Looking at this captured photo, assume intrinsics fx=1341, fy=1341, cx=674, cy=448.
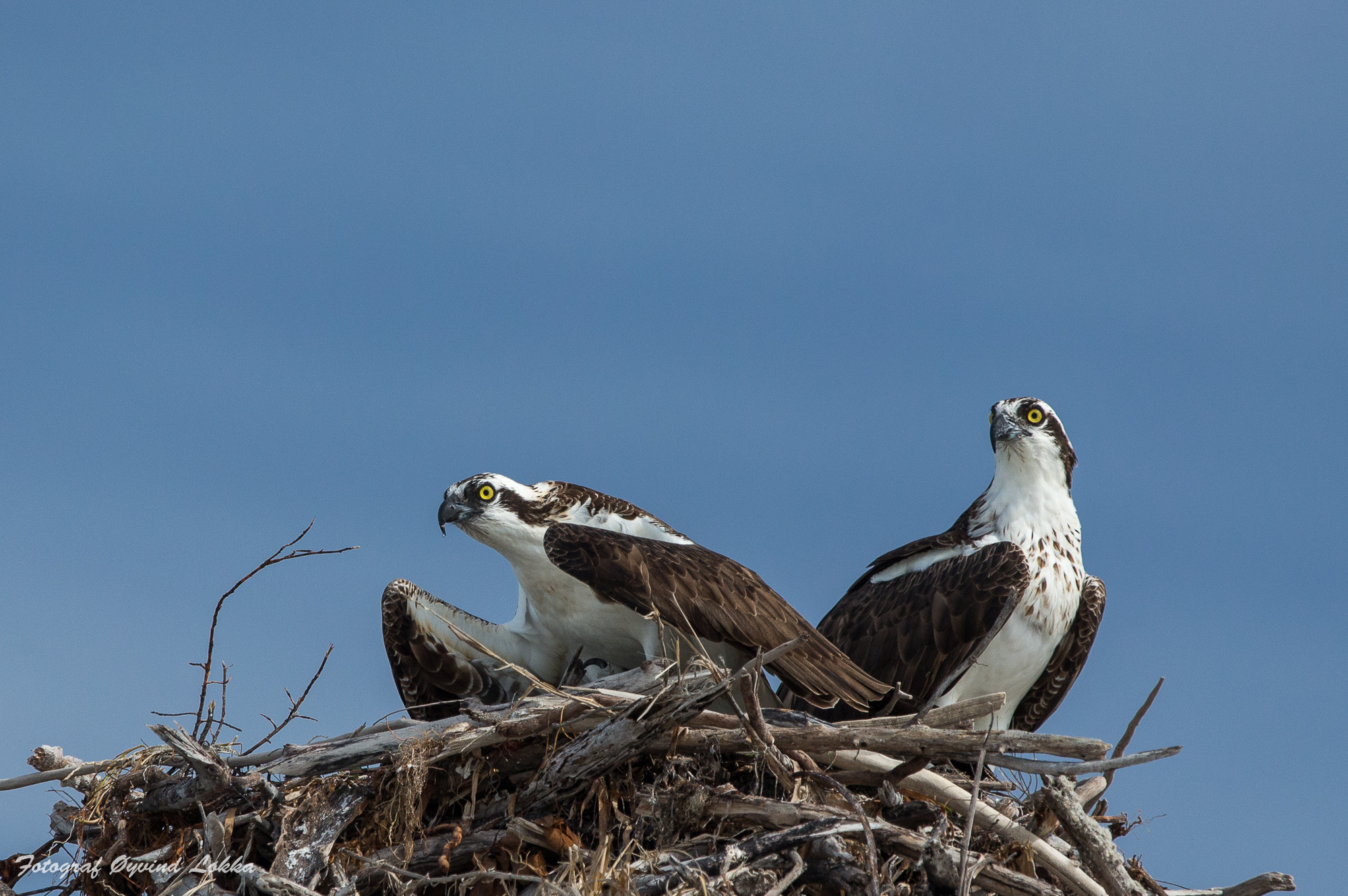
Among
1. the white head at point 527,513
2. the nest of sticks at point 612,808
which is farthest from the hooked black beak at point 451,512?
the nest of sticks at point 612,808

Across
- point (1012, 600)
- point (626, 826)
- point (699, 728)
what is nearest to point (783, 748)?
point (699, 728)

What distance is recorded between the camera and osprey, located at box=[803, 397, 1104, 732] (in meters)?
8.10

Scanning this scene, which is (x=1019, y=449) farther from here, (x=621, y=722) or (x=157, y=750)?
(x=157, y=750)

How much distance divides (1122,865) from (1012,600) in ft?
7.50

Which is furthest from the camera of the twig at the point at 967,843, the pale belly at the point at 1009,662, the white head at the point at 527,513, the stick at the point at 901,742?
the pale belly at the point at 1009,662

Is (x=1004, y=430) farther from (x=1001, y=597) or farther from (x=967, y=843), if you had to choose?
(x=967, y=843)

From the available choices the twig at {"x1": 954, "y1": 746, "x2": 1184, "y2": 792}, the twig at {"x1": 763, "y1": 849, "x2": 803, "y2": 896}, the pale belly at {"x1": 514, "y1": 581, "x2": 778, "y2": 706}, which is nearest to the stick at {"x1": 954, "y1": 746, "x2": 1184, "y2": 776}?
the twig at {"x1": 954, "y1": 746, "x2": 1184, "y2": 792}

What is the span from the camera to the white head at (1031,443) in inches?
350

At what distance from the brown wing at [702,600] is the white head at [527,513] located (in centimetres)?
55

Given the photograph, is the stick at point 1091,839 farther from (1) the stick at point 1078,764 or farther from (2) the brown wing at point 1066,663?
(2) the brown wing at point 1066,663

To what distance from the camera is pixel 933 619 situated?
26.7ft

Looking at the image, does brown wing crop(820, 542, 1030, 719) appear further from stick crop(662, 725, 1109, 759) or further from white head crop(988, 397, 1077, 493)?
stick crop(662, 725, 1109, 759)

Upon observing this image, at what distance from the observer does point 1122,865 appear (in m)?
5.88

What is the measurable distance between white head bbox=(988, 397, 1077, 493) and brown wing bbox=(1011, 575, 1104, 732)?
2.52 feet
